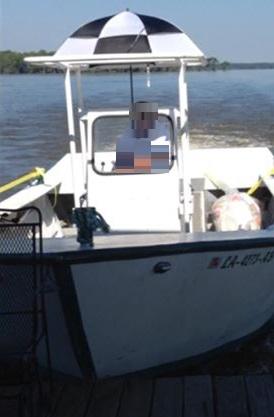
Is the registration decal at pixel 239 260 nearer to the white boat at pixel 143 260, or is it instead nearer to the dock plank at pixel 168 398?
the white boat at pixel 143 260

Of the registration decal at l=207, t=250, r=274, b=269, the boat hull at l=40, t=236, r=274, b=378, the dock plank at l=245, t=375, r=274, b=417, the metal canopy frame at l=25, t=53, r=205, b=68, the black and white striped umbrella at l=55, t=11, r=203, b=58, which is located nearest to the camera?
the dock plank at l=245, t=375, r=274, b=417

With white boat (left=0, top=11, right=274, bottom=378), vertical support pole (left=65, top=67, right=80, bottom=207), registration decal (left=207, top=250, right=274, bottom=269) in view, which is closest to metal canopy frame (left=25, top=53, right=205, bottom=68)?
white boat (left=0, top=11, right=274, bottom=378)

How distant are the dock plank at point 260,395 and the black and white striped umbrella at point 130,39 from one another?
6.78 ft

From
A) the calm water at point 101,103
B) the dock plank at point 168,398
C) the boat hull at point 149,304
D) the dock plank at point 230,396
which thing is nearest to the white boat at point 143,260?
the boat hull at point 149,304

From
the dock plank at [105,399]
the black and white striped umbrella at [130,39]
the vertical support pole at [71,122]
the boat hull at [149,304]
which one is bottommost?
the dock plank at [105,399]

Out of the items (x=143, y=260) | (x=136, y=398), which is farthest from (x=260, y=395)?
(x=143, y=260)

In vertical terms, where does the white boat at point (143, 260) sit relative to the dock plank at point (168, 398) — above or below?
above

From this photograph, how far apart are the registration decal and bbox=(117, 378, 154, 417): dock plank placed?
2.53 feet

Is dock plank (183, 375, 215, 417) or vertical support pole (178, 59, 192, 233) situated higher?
vertical support pole (178, 59, 192, 233)

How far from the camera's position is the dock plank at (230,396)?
4.32 meters

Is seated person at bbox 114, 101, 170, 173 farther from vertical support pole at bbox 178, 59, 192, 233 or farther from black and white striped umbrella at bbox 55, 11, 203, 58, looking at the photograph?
vertical support pole at bbox 178, 59, 192, 233

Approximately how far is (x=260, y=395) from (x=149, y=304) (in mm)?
801

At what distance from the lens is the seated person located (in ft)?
15.2

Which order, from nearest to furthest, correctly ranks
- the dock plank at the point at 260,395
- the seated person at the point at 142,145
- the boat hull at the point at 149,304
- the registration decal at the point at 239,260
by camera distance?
the dock plank at the point at 260,395, the boat hull at the point at 149,304, the seated person at the point at 142,145, the registration decal at the point at 239,260
